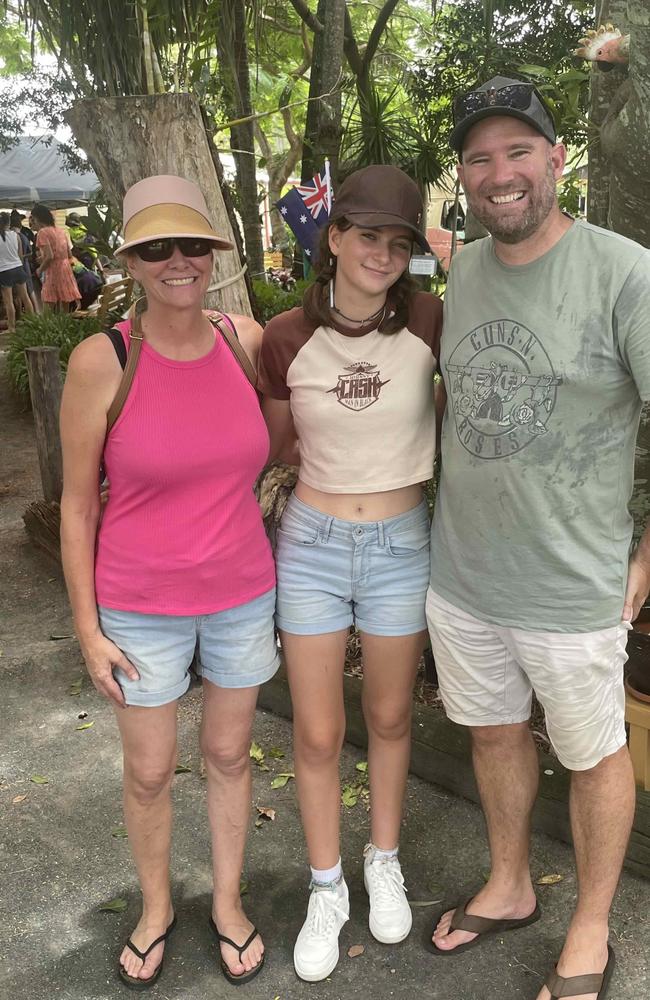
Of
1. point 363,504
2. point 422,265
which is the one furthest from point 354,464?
point 422,265

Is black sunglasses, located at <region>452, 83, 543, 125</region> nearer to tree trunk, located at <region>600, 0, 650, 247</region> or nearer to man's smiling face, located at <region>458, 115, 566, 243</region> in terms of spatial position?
man's smiling face, located at <region>458, 115, 566, 243</region>

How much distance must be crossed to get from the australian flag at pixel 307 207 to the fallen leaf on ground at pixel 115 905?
9.63 ft

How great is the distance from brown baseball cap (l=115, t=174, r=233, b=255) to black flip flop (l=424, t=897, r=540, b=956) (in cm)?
199

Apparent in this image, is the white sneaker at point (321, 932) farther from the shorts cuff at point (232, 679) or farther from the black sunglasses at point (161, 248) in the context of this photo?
the black sunglasses at point (161, 248)

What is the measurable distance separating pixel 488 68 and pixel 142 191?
6873mm

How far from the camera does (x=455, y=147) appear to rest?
205cm

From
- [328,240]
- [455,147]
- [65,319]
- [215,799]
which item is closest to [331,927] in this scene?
[215,799]

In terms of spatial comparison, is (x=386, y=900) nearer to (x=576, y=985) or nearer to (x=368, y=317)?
(x=576, y=985)

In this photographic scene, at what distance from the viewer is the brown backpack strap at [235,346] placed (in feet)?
7.30

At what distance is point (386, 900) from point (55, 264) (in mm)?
11075

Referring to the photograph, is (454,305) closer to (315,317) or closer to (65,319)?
(315,317)

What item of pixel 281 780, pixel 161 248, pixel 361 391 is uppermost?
pixel 161 248

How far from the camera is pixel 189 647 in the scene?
222 cm

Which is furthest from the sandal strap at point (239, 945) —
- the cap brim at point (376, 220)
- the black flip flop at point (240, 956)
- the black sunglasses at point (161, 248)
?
the cap brim at point (376, 220)
